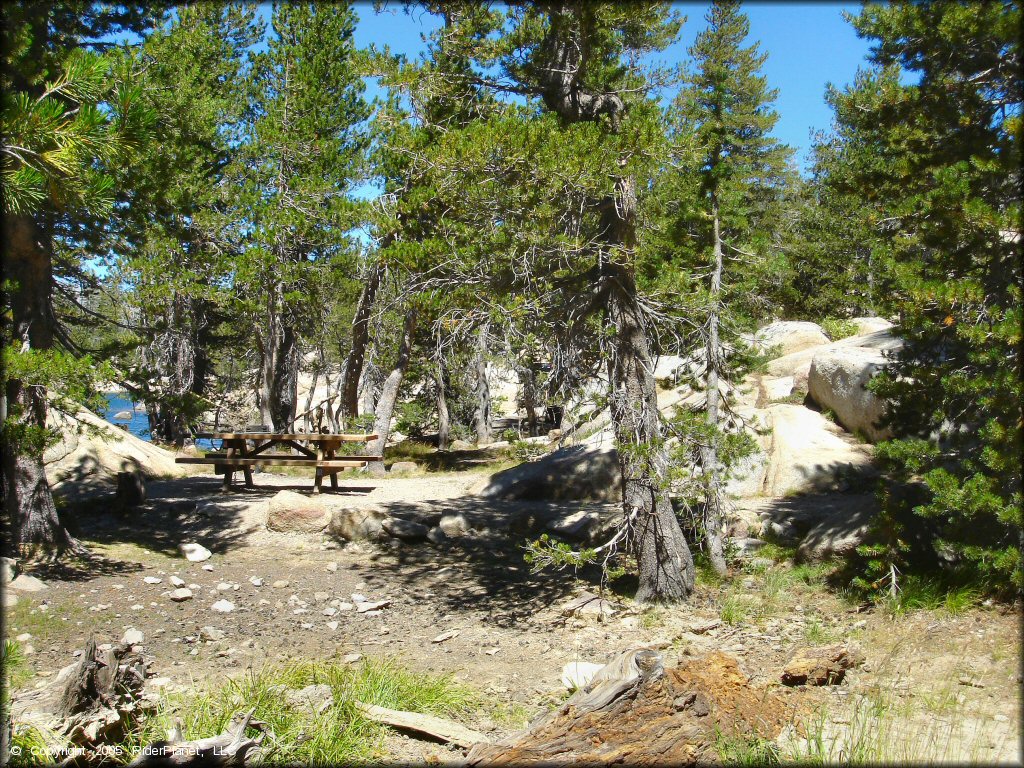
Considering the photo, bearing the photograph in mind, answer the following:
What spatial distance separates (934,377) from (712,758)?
453cm

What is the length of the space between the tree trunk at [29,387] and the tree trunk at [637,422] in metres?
6.23

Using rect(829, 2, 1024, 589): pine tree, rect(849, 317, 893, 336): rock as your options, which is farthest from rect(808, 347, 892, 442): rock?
rect(849, 317, 893, 336): rock

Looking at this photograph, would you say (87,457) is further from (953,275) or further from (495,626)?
(953,275)

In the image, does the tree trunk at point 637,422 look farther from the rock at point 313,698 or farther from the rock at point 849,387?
the rock at point 849,387

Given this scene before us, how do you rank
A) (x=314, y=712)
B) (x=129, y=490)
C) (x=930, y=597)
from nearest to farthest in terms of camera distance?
(x=314, y=712) → (x=930, y=597) → (x=129, y=490)

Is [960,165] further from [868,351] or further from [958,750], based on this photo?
[868,351]

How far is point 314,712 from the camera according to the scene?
482 cm

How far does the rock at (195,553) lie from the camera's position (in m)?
9.23

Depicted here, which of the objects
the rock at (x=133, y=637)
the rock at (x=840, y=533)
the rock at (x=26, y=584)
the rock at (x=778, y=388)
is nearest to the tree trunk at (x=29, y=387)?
the rock at (x=26, y=584)

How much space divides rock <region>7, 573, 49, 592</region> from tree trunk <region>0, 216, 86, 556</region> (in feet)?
2.63

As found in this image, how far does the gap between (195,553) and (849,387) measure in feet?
37.3

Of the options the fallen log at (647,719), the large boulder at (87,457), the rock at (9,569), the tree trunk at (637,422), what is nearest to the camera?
→ the fallen log at (647,719)

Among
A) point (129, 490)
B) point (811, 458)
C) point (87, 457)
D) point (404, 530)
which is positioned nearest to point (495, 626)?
point (404, 530)

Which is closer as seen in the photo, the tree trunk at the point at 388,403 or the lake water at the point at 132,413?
the lake water at the point at 132,413
